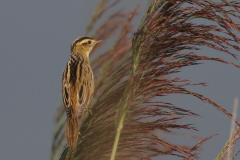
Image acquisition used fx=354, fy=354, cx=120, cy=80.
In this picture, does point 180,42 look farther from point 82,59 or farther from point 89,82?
point 82,59

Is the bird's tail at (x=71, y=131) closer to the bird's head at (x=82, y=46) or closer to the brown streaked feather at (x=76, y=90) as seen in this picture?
the brown streaked feather at (x=76, y=90)

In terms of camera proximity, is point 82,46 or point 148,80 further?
point 82,46

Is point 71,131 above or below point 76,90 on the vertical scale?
below

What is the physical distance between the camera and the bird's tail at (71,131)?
2.29m

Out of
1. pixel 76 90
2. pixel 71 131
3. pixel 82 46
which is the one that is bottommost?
pixel 71 131

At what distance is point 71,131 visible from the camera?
2408 millimetres

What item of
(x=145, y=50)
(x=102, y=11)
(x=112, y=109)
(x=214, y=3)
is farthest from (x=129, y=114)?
(x=102, y=11)

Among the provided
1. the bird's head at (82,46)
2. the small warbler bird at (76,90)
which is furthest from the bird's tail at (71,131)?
the bird's head at (82,46)

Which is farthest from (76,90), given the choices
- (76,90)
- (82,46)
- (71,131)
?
(82,46)

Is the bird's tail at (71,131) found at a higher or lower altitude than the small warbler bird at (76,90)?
lower

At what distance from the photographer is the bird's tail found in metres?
2.29

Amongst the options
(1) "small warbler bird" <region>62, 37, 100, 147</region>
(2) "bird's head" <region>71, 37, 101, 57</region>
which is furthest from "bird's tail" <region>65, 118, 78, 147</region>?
(2) "bird's head" <region>71, 37, 101, 57</region>

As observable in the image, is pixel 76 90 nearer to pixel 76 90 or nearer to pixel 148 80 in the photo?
pixel 76 90

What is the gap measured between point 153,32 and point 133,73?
246 mm
